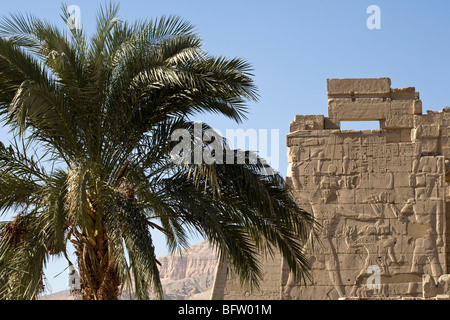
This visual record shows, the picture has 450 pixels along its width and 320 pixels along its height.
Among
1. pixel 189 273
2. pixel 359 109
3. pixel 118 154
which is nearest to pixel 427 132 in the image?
pixel 359 109

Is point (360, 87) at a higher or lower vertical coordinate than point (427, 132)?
higher

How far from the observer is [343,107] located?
14844mm

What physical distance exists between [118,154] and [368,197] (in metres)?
6.79

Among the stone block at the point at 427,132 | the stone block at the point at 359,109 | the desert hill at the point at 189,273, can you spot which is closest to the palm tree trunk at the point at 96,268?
the stone block at the point at 359,109

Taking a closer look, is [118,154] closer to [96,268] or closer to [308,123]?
[96,268]

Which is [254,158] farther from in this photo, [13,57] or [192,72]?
[13,57]

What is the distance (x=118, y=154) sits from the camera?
909 centimetres

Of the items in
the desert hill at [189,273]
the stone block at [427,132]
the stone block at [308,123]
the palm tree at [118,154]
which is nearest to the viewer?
the palm tree at [118,154]

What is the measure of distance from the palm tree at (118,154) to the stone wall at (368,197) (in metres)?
Result: 4.95

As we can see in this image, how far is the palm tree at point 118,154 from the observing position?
857 cm

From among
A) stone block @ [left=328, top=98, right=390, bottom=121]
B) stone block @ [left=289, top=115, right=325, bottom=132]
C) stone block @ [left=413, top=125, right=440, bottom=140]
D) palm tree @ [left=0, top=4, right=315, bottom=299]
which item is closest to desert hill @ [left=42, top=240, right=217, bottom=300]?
stone block @ [left=289, top=115, right=325, bottom=132]

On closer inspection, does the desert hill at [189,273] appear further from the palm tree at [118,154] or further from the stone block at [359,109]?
the palm tree at [118,154]

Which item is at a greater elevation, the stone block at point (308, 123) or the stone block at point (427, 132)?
the stone block at point (308, 123)
